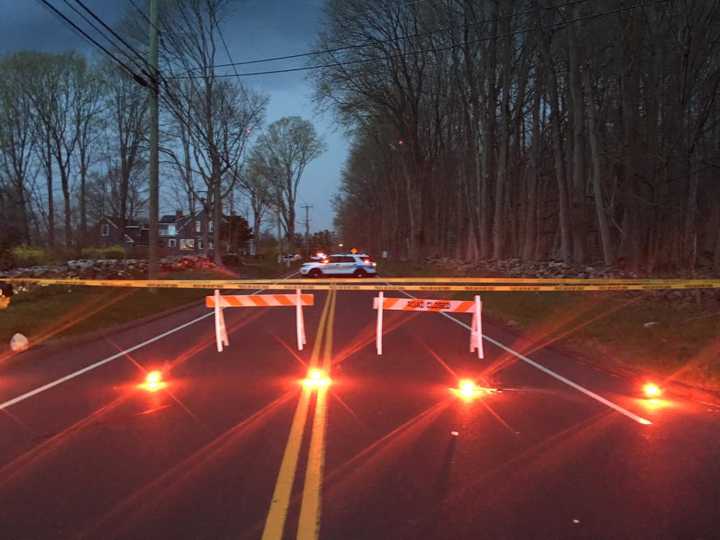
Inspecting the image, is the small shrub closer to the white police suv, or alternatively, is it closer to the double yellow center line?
the white police suv

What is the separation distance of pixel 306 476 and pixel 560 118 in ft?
98.5

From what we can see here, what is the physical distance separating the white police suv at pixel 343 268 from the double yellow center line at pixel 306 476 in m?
29.8

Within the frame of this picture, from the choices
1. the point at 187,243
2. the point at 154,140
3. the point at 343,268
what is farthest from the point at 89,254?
the point at 187,243

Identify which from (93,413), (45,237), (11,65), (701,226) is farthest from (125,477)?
(45,237)

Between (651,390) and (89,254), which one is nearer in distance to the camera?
(651,390)

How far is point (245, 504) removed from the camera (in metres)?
4.36

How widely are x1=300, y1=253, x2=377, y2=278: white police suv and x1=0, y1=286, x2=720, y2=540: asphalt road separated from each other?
2784cm

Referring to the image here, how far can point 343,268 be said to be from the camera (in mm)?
37781

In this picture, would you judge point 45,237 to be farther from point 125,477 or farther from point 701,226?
point 125,477

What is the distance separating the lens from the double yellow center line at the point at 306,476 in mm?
3992

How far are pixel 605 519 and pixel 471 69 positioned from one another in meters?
33.0

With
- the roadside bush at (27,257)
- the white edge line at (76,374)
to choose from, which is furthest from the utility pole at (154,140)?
the white edge line at (76,374)

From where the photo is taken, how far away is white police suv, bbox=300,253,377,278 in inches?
1486

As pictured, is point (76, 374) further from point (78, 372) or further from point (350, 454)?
point (350, 454)
